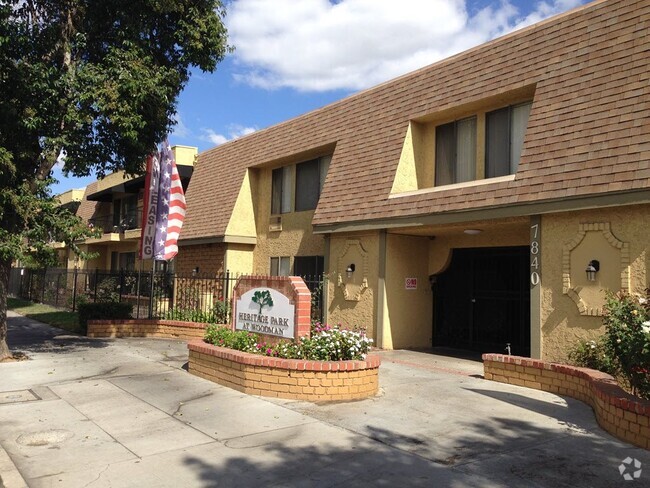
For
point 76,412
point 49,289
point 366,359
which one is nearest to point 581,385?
point 366,359

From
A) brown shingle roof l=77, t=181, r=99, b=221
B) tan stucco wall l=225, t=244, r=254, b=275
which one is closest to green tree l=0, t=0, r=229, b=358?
tan stucco wall l=225, t=244, r=254, b=275

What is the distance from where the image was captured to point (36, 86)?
9.93m

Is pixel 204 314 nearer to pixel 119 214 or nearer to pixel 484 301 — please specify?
pixel 484 301

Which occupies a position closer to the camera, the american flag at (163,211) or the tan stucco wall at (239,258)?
the american flag at (163,211)

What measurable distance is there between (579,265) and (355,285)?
18.5ft

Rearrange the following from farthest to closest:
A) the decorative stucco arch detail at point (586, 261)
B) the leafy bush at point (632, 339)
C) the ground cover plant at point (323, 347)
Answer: the decorative stucco arch detail at point (586, 261) < the ground cover plant at point (323, 347) < the leafy bush at point (632, 339)

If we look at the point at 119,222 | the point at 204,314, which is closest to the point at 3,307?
the point at 204,314

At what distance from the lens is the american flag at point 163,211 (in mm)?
16891

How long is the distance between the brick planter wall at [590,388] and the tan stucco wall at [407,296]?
3.70m

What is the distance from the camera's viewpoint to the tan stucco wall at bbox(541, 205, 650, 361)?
8562 mm

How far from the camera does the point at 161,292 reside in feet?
65.8

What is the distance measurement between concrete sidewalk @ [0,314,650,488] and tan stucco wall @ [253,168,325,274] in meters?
7.38

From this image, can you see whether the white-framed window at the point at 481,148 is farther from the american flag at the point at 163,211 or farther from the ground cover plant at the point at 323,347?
the american flag at the point at 163,211

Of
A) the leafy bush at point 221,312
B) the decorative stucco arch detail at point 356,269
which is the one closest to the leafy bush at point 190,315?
the leafy bush at point 221,312
